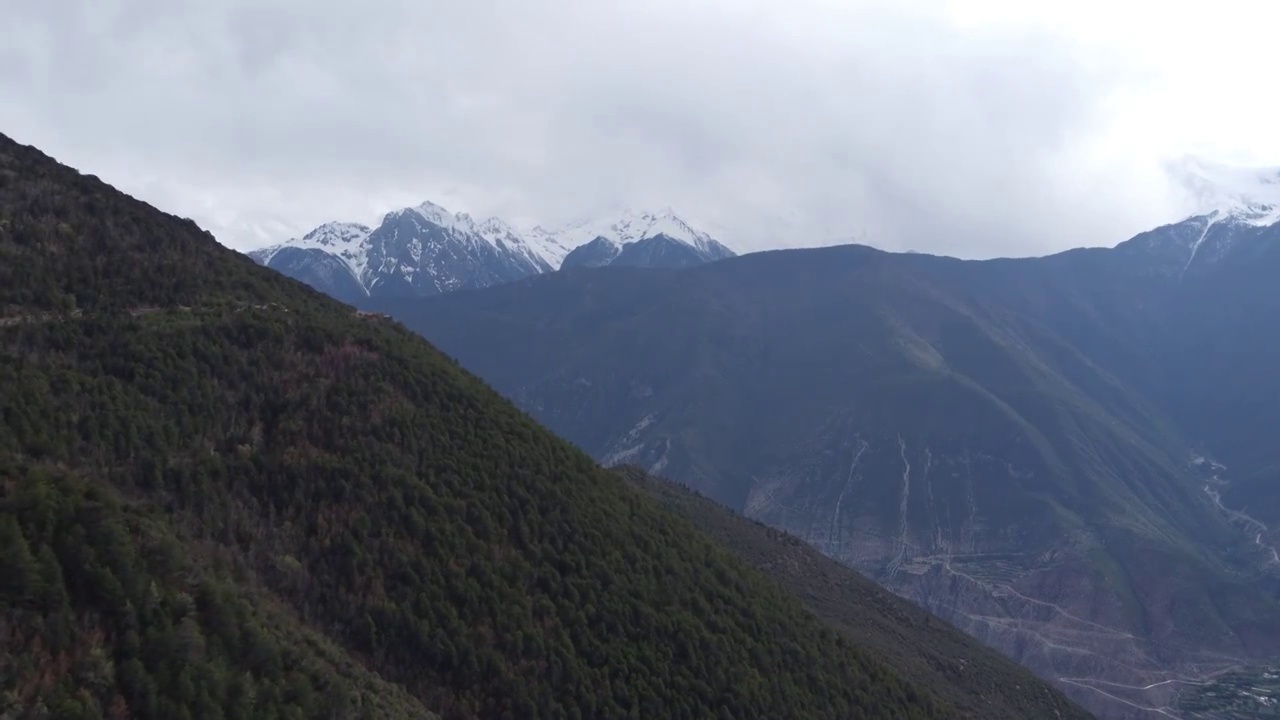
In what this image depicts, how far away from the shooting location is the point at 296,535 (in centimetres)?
3888

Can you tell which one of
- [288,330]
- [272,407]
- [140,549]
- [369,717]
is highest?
[288,330]

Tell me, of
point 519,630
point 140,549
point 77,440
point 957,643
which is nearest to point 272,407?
point 77,440

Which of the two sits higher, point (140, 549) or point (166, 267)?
point (166, 267)

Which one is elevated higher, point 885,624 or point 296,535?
point 885,624

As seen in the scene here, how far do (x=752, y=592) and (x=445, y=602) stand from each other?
22.2 metres

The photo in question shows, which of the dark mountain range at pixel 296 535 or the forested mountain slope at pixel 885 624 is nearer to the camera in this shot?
the dark mountain range at pixel 296 535

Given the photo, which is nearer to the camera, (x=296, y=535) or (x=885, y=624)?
(x=296, y=535)

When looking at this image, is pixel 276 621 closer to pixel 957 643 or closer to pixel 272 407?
pixel 272 407

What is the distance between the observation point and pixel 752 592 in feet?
190

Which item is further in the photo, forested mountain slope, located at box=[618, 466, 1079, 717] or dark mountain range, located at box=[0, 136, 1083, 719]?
forested mountain slope, located at box=[618, 466, 1079, 717]

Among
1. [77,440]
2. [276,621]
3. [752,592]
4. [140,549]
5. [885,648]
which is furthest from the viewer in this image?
[885,648]

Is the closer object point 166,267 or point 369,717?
point 369,717

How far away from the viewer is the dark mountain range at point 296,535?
85.5ft

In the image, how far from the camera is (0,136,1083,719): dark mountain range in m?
26.0
